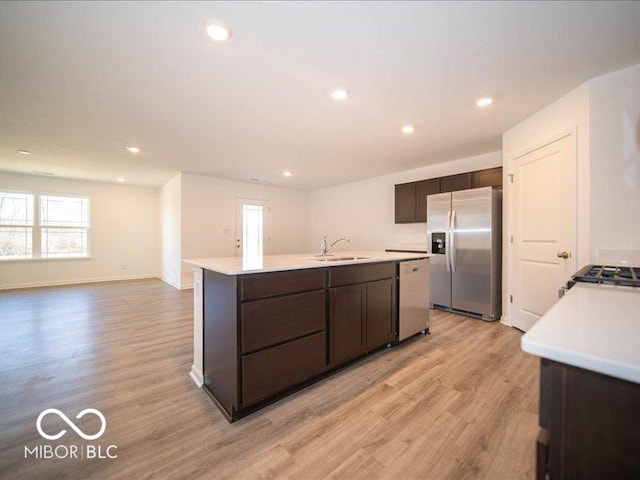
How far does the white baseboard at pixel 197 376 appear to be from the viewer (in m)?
2.06

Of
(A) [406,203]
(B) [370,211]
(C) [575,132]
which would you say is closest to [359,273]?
(C) [575,132]

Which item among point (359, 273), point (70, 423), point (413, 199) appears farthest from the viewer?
point (413, 199)

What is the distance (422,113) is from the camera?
9.37ft

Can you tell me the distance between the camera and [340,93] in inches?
96.3

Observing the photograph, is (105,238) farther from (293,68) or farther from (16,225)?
(293,68)

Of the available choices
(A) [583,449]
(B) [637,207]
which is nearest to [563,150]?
(B) [637,207]

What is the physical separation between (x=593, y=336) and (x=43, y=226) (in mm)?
8711

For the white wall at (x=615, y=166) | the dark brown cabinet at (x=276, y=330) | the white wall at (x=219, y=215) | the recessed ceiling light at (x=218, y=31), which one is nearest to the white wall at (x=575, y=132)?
the white wall at (x=615, y=166)

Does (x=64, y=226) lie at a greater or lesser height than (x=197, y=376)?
greater

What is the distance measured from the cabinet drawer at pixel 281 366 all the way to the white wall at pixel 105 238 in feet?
22.8

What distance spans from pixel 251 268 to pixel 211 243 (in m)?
4.78

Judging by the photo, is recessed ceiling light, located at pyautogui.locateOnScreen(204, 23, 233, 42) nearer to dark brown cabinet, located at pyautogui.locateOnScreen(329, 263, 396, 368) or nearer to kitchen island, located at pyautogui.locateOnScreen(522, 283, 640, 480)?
dark brown cabinet, located at pyautogui.locateOnScreen(329, 263, 396, 368)

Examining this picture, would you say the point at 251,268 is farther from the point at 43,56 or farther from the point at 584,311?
the point at 43,56

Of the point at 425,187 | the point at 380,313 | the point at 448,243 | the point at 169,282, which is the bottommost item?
the point at 169,282
